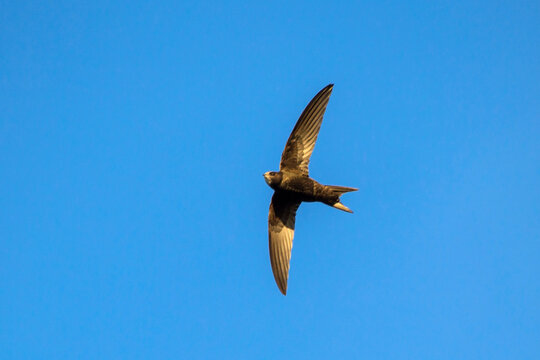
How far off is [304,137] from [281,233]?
1.94 meters

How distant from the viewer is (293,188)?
446 inches

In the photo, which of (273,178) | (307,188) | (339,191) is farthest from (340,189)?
(273,178)

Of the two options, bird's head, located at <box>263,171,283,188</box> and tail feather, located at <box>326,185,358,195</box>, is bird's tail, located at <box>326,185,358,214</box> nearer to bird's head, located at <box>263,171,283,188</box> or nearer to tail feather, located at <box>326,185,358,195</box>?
tail feather, located at <box>326,185,358,195</box>

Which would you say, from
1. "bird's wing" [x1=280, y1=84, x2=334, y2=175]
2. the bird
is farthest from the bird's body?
"bird's wing" [x1=280, y1=84, x2=334, y2=175]

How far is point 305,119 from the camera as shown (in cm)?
1151

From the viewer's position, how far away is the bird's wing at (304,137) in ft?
37.6

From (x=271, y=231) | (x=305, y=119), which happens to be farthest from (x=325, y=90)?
→ (x=271, y=231)

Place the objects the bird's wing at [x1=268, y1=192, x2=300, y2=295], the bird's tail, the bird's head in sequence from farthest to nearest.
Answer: the bird's wing at [x1=268, y1=192, x2=300, y2=295] < the bird's head < the bird's tail

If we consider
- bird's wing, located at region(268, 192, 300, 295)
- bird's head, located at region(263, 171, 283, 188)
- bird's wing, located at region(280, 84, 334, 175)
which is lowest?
bird's wing, located at region(268, 192, 300, 295)

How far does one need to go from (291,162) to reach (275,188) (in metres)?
0.58

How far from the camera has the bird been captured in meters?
11.3

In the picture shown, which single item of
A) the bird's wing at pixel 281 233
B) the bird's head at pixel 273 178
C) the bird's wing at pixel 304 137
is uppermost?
the bird's wing at pixel 304 137

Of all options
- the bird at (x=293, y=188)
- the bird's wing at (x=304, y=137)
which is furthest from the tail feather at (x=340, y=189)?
the bird's wing at (x=304, y=137)

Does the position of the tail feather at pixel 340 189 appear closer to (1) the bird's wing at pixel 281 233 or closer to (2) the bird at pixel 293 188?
(2) the bird at pixel 293 188
